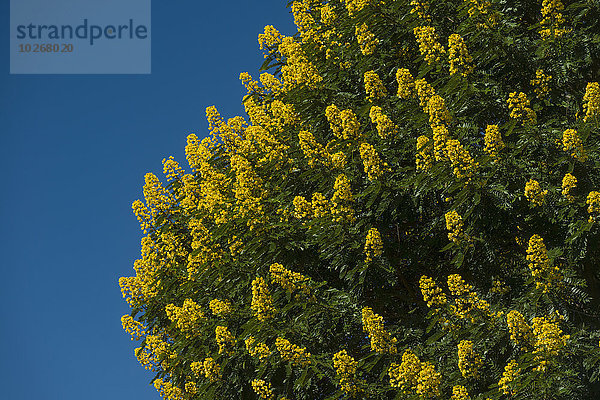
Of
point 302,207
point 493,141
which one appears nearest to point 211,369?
point 302,207

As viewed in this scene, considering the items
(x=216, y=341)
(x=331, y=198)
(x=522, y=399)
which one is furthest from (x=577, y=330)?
(x=216, y=341)

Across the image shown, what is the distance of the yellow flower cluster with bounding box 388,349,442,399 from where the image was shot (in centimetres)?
869

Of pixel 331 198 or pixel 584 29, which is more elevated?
pixel 584 29

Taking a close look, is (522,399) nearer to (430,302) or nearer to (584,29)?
(430,302)

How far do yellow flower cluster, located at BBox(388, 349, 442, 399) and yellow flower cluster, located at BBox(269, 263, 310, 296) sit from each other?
70.9 inches

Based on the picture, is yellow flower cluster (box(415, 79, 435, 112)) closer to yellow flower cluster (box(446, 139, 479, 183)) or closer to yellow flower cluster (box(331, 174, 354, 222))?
yellow flower cluster (box(446, 139, 479, 183))

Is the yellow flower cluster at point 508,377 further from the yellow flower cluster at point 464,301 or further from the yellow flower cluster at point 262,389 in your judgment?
the yellow flower cluster at point 262,389

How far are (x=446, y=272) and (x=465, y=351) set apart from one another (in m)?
2.40

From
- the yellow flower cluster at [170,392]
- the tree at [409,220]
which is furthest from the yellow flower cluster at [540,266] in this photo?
the yellow flower cluster at [170,392]

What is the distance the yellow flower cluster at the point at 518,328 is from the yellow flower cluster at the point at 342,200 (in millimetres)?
2455

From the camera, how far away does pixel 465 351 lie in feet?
28.4

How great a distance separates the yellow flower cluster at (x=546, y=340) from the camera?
26.9 feet

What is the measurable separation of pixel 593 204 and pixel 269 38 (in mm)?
6450

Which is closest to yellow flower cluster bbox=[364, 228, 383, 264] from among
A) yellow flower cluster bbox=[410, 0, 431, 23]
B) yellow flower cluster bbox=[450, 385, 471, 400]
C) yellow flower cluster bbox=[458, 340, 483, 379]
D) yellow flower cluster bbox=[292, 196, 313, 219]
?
yellow flower cluster bbox=[292, 196, 313, 219]
